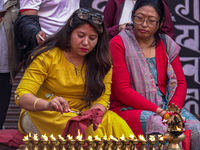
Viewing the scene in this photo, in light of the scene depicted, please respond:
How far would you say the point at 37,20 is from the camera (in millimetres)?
3018

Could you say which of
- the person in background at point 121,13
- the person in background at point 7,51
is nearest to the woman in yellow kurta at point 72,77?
the person in background at point 7,51

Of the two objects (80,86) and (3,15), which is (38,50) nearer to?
(80,86)

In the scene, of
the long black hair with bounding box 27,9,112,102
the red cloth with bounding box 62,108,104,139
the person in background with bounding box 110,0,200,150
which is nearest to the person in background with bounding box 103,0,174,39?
Answer: the person in background with bounding box 110,0,200,150

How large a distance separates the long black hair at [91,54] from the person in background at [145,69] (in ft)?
0.86

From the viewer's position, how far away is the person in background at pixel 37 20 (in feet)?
9.44

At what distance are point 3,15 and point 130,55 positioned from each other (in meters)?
1.32

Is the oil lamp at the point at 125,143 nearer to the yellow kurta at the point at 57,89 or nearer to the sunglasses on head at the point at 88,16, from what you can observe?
the yellow kurta at the point at 57,89

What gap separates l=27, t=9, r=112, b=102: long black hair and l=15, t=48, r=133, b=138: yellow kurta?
5cm

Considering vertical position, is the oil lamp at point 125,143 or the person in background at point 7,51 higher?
the person in background at point 7,51

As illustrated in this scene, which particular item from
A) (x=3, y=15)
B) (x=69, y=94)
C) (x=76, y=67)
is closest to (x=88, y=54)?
(x=76, y=67)

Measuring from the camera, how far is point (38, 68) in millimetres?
2502

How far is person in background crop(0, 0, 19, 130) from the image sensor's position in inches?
122

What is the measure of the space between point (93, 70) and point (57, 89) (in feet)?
1.21

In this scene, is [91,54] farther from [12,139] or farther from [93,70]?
[12,139]
